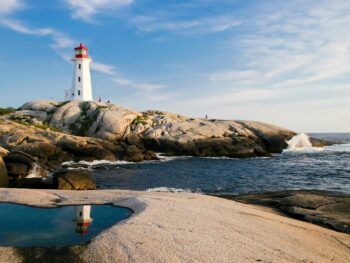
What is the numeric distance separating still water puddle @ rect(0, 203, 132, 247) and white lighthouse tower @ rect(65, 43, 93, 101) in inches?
2576

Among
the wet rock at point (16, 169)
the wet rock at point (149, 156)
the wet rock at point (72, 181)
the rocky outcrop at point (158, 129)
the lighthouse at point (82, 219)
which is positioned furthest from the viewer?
the rocky outcrop at point (158, 129)

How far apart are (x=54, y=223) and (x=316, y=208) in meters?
12.2

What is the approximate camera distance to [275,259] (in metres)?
9.10

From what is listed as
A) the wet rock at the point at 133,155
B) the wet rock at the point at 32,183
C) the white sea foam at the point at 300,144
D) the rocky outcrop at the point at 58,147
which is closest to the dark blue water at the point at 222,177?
the wet rock at the point at 133,155

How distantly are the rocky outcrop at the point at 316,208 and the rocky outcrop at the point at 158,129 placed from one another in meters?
40.1

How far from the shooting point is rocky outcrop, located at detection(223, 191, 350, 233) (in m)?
14.8

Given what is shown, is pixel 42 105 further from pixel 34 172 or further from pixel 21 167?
pixel 21 167

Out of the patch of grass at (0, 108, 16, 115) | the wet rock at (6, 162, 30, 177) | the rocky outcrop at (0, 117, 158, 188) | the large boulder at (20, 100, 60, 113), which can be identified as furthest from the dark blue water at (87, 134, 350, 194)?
the patch of grass at (0, 108, 16, 115)

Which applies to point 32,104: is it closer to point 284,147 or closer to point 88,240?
point 284,147

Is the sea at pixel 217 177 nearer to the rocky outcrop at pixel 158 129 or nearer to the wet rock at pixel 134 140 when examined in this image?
the wet rock at pixel 134 140

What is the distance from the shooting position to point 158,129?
61.9 metres

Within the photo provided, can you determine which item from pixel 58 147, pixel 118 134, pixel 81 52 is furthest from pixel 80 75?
pixel 58 147

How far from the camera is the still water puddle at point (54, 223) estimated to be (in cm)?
1052

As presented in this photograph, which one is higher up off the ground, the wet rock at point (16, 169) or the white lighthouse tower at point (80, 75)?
the white lighthouse tower at point (80, 75)
